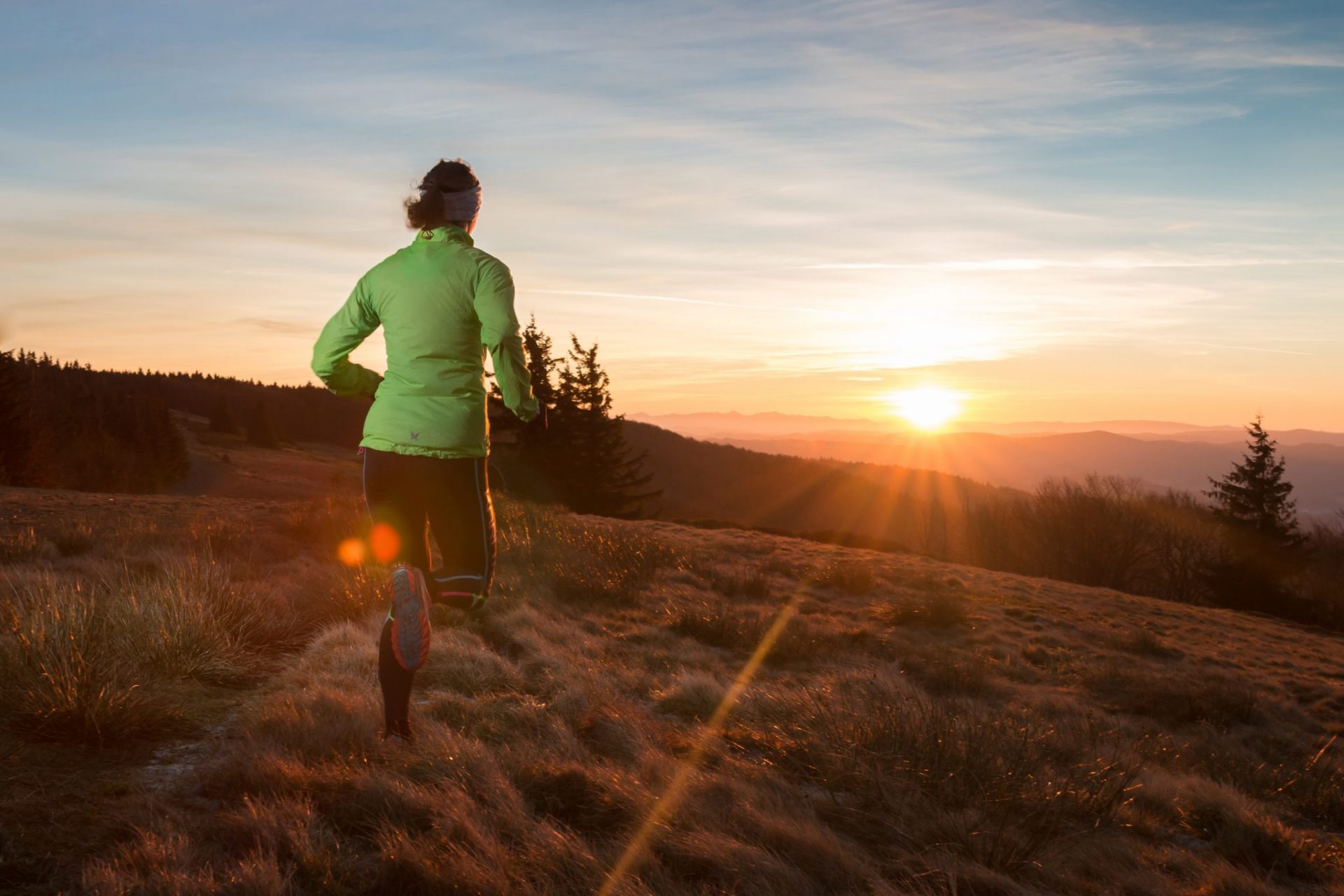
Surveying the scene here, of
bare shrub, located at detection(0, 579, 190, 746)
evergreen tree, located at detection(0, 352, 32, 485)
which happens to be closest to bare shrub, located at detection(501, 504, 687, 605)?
bare shrub, located at detection(0, 579, 190, 746)

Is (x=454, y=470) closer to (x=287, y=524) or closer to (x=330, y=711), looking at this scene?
(x=330, y=711)

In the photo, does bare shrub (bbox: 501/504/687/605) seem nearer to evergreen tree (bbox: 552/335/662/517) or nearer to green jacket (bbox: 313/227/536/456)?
green jacket (bbox: 313/227/536/456)

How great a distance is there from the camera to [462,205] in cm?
302

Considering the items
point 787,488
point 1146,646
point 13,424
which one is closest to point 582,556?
point 1146,646

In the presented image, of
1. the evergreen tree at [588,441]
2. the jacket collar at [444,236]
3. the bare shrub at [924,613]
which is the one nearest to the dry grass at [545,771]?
the jacket collar at [444,236]

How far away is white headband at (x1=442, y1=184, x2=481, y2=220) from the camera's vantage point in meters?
3.00

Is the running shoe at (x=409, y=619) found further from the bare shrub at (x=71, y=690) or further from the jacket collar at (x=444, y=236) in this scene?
the jacket collar at (x=444, y=236)

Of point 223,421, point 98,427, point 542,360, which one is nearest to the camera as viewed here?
point 542,360

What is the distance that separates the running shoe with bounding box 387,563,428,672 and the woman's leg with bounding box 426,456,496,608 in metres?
0.09

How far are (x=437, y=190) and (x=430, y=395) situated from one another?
729mm

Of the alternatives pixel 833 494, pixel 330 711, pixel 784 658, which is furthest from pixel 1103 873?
pixel 833 494

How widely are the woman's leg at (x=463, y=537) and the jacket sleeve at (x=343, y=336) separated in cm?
55

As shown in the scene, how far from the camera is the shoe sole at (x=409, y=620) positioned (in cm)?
296

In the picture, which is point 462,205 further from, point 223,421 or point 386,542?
point 223,421
